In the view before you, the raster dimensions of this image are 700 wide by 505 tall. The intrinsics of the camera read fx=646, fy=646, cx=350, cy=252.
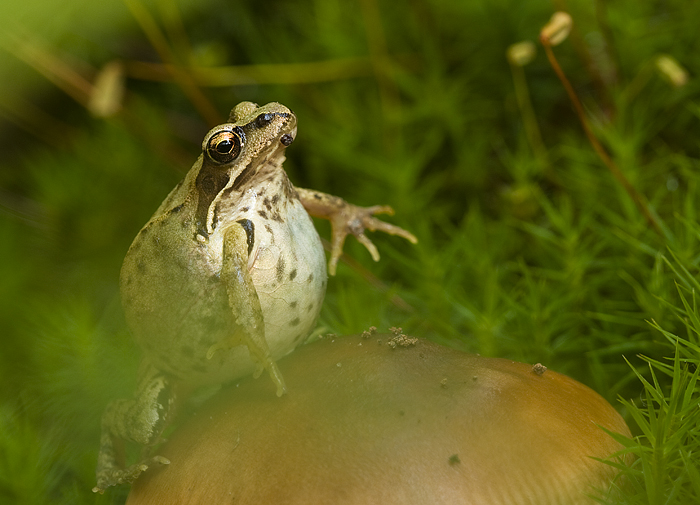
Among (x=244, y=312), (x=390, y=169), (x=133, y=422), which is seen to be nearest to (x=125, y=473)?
(x=133, y=422)

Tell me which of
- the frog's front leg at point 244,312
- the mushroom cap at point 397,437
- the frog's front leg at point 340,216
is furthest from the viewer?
the frog's front leg at point 340,216

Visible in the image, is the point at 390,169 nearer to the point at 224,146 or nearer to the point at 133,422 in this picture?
the point at 224,146

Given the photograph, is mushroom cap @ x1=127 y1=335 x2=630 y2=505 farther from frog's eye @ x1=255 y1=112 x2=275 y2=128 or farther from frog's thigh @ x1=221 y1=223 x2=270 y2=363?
frog's eye @ x1=255 y1=112 x2=275 y2=128

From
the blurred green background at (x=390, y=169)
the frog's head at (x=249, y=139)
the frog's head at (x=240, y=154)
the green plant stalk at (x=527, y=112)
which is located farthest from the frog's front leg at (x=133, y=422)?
the green plant stalk at (x=527, y=112)

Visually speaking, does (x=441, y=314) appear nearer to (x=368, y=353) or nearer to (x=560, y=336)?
(x=560, y=336)

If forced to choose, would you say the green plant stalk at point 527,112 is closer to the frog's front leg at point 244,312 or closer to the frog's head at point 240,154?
the frog's head at point 240,154
